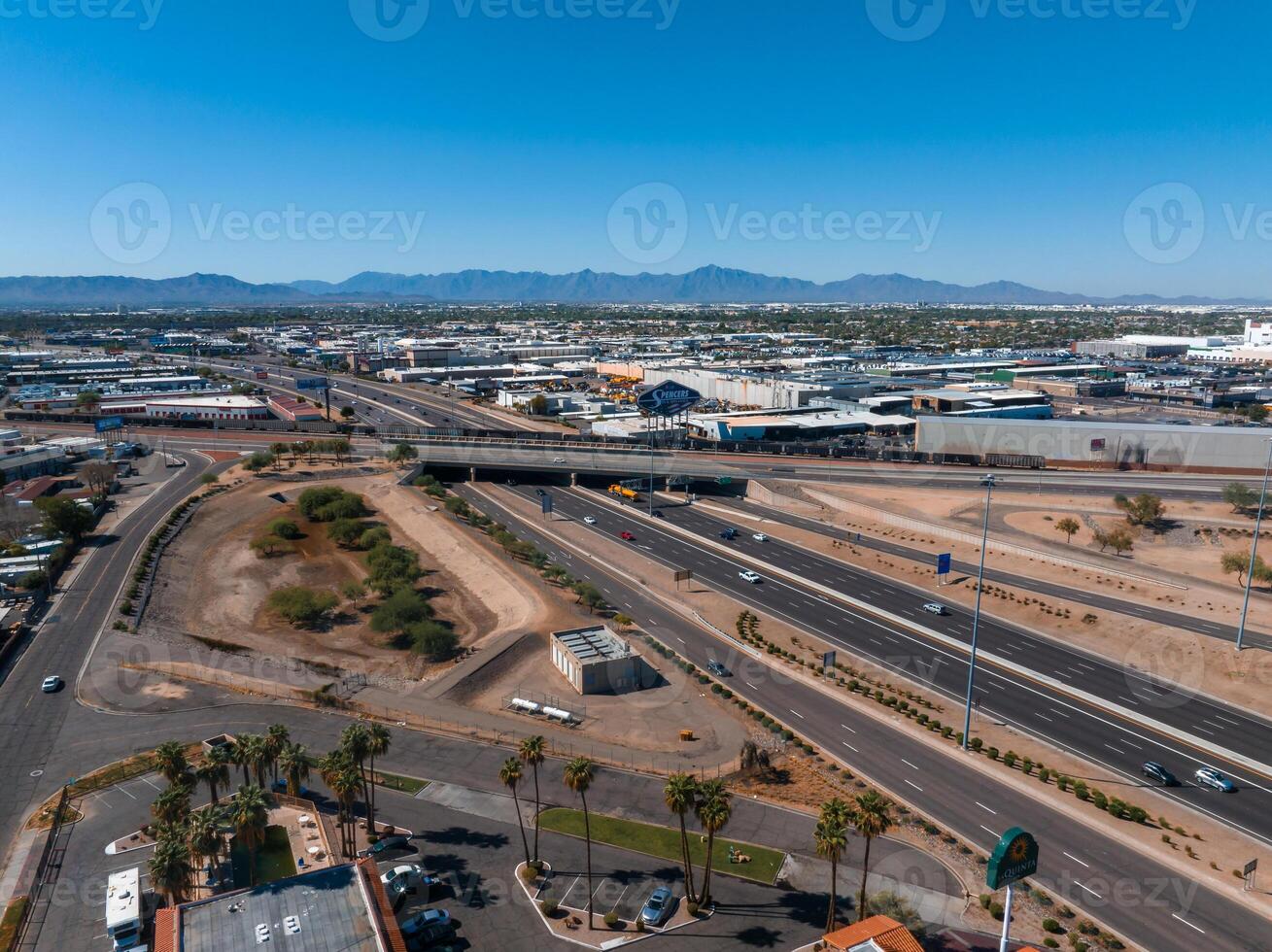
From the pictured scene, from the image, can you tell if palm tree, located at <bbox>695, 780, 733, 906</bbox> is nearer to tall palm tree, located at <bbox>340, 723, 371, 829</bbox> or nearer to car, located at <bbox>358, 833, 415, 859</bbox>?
car, located at <bbox>358, 833, 415, 859</bbox>

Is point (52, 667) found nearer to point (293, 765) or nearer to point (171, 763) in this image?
point (171, 763)

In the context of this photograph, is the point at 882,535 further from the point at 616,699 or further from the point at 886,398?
the point at 886,398

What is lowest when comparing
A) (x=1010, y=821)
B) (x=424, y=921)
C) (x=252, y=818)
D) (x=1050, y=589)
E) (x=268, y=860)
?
(x=1010, y=821)

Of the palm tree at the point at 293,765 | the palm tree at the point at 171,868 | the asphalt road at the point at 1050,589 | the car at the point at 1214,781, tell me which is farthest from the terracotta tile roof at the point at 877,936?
the asphalt road at the point at 1050,589

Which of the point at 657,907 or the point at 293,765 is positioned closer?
the point at 657,907

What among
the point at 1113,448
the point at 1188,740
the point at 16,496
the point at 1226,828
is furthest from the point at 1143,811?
the point at 16,496

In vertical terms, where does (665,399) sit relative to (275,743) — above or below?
above

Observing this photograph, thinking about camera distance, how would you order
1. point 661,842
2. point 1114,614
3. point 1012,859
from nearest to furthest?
point 1012,859 → point 661,842 → point 1114,614

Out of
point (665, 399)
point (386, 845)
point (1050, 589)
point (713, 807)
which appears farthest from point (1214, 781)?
point (665, 399)

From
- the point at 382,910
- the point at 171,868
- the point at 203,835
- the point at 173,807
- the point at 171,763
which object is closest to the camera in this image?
the point at 171,868
